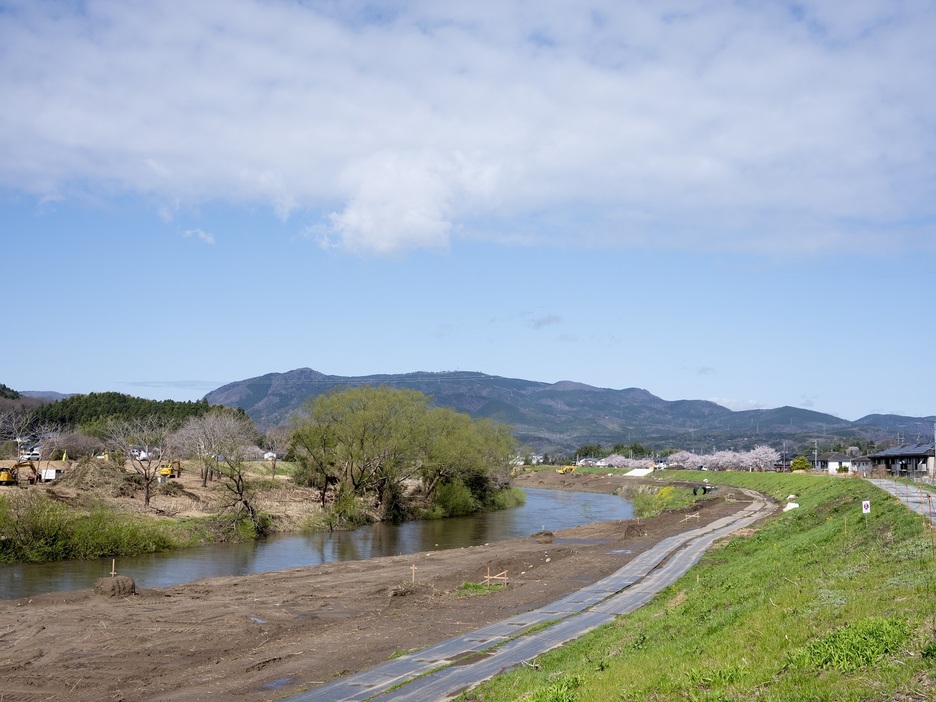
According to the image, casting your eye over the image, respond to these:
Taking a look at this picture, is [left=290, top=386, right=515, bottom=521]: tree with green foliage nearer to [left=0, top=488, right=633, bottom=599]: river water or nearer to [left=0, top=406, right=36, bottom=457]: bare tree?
[left=0, top=488, right=633, bottom=599]: river water

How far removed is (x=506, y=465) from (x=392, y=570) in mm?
71160

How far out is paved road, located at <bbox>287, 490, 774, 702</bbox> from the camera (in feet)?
68.6

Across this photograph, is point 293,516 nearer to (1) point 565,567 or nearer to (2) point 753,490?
(1) point 565,567

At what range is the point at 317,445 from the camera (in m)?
85.7

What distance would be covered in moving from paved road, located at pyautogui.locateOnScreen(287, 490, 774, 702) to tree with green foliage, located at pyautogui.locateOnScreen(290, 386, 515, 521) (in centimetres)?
4535

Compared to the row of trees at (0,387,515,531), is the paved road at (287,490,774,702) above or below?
below

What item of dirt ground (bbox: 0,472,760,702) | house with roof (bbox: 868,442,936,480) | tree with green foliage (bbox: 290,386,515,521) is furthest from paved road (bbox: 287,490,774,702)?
house with roof (bbox: 868,442,936,480)

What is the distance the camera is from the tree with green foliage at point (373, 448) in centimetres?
8481

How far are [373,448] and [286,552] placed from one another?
26.3m

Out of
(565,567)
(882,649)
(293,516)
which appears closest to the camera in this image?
(882,649)

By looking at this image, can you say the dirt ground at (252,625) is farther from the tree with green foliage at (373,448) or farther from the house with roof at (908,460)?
the house with roof at (908,460)

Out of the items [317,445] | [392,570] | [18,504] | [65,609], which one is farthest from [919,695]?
[317,445]

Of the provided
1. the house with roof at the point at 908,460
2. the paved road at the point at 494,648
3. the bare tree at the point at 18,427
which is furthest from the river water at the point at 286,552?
the bare tree at the point at 18,427

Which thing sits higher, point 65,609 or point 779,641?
point 779,641
